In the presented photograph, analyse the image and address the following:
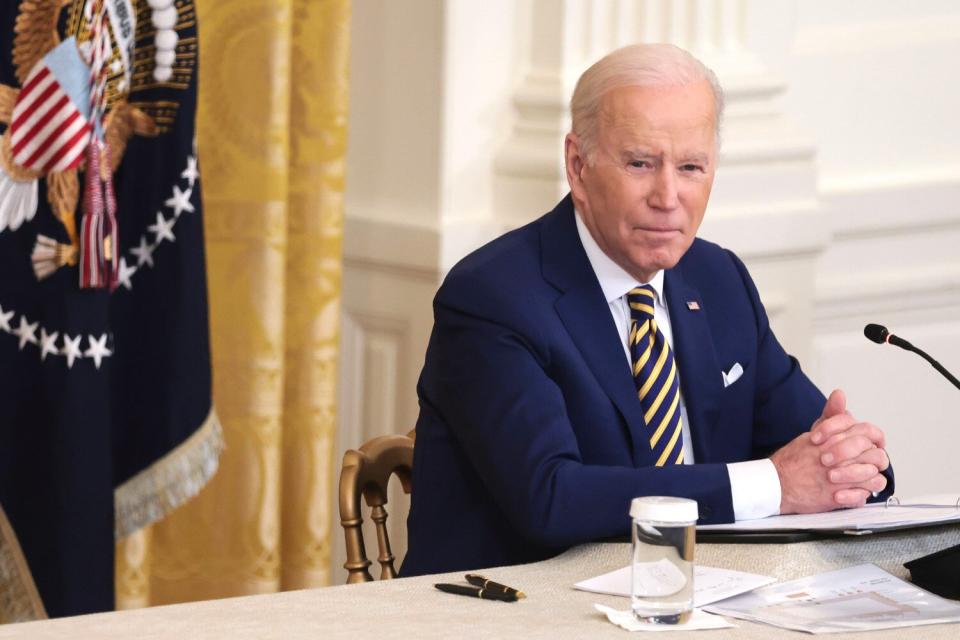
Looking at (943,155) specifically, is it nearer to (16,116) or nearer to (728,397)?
(728,397)

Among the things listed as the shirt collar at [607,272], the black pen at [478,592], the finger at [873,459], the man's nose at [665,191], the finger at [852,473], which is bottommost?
the black pen at [478,592]

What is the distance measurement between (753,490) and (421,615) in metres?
0.69

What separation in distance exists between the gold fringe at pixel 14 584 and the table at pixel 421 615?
1.26m

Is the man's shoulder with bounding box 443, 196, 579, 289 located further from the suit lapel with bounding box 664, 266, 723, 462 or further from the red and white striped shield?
the red and white striped shield

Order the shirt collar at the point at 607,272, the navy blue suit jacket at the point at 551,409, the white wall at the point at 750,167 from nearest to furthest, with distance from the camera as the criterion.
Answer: the navy blue suit jacket at the point at 551,409 < the shirt collar at the point at 607,272 < the white wall at the point at 750,167

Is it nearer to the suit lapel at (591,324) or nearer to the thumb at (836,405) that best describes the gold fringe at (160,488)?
the suit lapel at (591,324)

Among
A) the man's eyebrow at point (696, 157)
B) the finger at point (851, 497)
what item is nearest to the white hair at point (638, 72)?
the man's eyebrow at point (696, 157)

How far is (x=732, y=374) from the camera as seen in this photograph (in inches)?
115

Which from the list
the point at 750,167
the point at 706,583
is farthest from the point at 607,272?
the point at 750,167

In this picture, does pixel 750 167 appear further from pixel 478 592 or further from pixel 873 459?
pixel 478 592

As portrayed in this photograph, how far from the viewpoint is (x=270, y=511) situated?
3658mm

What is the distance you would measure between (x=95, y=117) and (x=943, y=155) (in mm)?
2700

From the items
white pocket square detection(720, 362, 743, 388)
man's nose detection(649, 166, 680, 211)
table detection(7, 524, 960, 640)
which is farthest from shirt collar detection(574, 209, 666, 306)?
table detection(7, 524, 960, 640)

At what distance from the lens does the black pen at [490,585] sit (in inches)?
81.4
